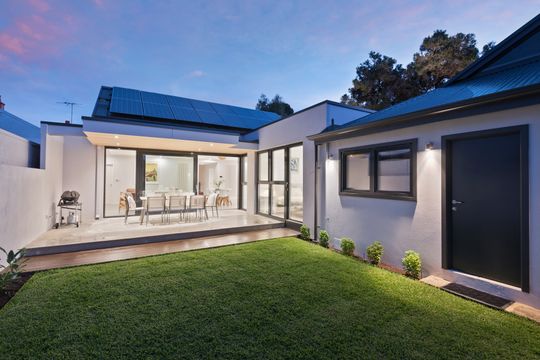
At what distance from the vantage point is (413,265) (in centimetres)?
387

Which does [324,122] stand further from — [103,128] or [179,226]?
[103,128]

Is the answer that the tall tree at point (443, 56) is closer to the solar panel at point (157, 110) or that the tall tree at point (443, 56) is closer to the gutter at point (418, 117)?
the gutter at point (418, 117)

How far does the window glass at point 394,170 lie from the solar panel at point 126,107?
8.98 m

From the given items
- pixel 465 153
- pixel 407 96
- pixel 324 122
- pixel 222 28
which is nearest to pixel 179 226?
pixel 324 122

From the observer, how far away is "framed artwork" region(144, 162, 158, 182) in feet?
29.4

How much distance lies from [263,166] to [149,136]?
3973 mm

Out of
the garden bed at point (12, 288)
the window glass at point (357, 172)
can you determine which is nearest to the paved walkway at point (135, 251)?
the garden bed at point (12, 288)

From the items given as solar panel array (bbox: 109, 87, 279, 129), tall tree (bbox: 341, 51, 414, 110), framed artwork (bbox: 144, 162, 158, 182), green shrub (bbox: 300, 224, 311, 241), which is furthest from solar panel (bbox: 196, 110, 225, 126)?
tall tree (bbox: 341, 51, 414, 110)

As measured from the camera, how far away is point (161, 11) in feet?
29.6

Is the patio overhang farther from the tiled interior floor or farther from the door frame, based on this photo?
the door frame

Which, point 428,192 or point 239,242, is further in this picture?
point 239,242

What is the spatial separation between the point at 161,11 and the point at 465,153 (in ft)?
35.0

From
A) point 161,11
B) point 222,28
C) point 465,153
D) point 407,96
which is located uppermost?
point 222,28

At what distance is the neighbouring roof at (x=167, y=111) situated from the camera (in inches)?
370
